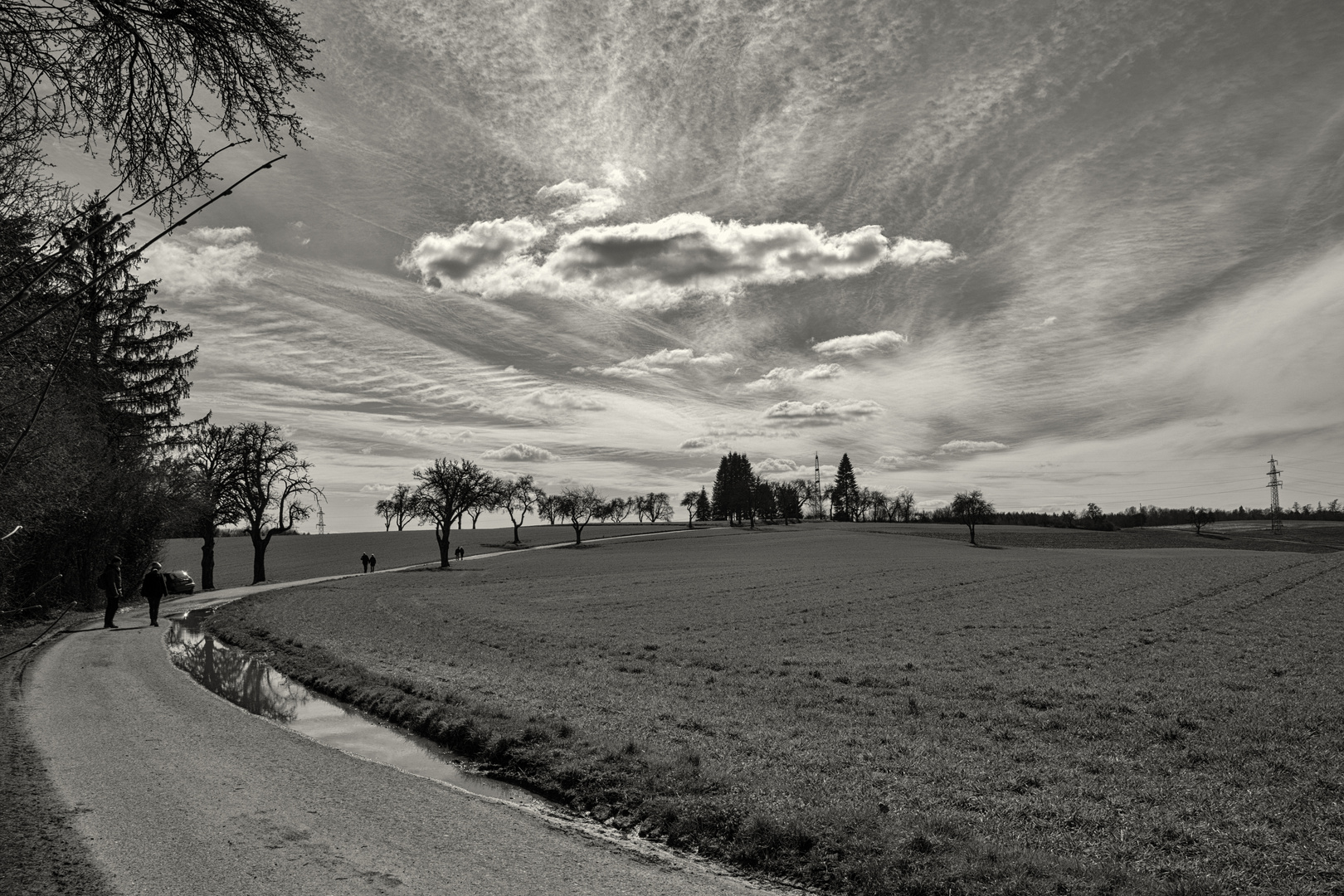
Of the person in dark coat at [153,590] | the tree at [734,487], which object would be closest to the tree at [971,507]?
the tree at [734,487]

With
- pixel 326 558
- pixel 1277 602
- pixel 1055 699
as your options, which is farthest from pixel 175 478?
pixel 326 558

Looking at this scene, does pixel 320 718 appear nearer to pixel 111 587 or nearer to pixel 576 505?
pixel 111 587

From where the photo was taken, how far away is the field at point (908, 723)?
22.6 feet

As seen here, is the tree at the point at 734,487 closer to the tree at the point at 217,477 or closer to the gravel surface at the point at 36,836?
the tree at the point at 217,477

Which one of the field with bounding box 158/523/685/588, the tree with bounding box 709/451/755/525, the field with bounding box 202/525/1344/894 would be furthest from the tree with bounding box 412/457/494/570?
the tree with bounding box 709/451/755/525

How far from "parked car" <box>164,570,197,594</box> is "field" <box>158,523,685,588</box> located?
1.38 metres

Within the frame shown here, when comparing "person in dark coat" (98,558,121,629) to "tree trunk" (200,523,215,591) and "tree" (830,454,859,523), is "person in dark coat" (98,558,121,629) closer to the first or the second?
"tree trunk" (200,523,215,591)

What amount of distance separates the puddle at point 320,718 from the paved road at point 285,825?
0.52m

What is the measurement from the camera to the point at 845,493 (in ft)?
602

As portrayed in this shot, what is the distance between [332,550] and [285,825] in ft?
310

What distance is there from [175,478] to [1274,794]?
38072 millimetres

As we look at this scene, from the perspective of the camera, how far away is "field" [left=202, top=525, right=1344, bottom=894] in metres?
6.90

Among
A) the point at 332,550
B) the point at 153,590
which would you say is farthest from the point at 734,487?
the point at 153,590

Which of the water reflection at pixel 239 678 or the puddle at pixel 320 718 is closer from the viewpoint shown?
the puddle at pixel 320 718
